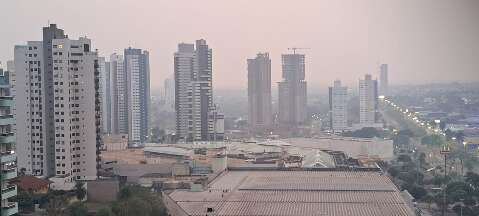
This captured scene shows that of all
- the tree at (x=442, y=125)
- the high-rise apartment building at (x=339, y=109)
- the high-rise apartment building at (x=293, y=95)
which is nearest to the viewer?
the tree at (x=442, y=125)

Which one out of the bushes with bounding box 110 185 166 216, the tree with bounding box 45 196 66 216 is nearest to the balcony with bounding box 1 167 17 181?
the bushes with bounding box 110 185 166 216

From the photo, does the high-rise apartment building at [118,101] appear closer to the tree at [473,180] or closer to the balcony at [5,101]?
the tree at [473,180]

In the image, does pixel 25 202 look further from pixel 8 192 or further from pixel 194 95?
pixel 194 95

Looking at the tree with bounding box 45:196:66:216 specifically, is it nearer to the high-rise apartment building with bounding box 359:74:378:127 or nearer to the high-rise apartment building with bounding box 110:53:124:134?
the high-rise apartment building with bounding box 110:53:124:134

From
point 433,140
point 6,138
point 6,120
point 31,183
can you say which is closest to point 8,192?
point 6,138

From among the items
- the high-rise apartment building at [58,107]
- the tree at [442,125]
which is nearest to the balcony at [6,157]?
the high-rise apartment building at [58,107]

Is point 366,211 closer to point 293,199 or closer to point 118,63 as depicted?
point 293,199
